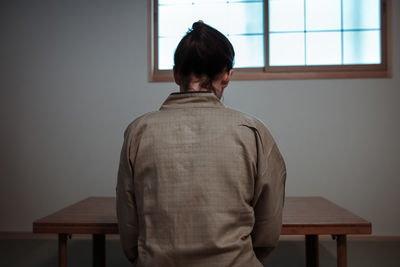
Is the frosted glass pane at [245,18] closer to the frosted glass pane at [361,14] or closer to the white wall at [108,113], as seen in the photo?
the white wall at [108,113]

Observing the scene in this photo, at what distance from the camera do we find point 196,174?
3.01 feet

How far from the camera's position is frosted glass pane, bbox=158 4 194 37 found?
10.5 ft

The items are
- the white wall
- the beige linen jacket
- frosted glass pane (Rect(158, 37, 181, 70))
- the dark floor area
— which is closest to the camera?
the beige linen jacket

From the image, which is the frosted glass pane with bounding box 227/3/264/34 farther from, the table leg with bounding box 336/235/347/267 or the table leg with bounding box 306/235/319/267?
the table leg with bounding box 336/235/347/267

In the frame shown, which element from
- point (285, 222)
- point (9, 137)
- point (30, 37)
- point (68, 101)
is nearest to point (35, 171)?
point (9, 137)

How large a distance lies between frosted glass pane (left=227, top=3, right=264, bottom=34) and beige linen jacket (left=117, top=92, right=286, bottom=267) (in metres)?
2.33

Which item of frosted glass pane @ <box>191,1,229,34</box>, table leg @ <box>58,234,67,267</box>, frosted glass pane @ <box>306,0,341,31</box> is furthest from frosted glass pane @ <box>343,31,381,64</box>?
table leg @ <box>58,234,67,267</box>

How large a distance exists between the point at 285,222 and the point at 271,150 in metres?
0.55

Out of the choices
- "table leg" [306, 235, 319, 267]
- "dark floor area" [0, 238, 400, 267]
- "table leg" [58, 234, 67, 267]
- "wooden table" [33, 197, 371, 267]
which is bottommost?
"dark floor area" [0, 238, 400, 267]

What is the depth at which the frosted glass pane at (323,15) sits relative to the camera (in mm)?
3105

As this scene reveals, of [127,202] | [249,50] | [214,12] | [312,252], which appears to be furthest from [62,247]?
[214,12]

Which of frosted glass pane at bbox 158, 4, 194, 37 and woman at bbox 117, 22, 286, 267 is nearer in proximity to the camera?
woman at bbox 117, 22, 286, 267

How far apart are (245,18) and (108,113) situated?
1456 millimetres

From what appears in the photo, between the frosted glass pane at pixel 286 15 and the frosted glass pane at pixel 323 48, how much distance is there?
0.48 ft
